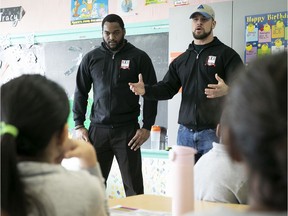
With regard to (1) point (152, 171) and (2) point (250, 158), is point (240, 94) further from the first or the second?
(1) point (152, 171)

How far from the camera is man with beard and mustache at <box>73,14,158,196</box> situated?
303 cm

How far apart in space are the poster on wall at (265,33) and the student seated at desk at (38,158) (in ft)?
6.90

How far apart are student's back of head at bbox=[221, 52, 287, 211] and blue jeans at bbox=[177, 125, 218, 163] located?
7.18 ft

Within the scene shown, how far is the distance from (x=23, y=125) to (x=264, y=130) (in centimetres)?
64

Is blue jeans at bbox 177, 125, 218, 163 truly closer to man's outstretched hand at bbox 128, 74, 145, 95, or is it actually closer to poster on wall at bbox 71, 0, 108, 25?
man's outstretched hand at bbox 128, 74, 145, 95

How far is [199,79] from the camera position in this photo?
2869mm

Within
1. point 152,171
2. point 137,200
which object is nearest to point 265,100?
point 137,200

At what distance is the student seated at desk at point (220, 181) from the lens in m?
1.50

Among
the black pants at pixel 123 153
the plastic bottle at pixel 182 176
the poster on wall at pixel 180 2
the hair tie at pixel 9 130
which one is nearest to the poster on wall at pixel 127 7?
the poster on wall at pixel 180 2

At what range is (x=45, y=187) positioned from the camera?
3.29ft

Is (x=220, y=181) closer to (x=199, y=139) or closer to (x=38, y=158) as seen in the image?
(x=38, y=158)

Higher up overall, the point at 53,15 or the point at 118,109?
the point at 53,15

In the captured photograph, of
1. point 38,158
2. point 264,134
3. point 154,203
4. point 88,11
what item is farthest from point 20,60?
point 264,134

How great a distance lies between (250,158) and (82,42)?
3.83 m
